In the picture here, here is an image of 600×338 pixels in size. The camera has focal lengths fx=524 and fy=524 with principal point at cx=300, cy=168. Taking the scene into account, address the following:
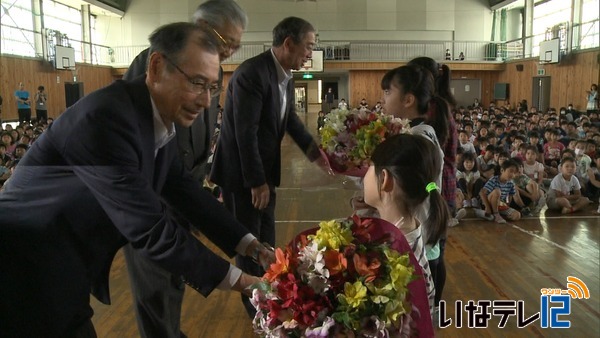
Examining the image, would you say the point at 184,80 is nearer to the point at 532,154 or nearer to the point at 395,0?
the point at 532,154

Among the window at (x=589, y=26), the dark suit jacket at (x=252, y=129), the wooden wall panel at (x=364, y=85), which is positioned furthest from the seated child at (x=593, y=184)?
the wooden wall panel at (x=364, y=85)

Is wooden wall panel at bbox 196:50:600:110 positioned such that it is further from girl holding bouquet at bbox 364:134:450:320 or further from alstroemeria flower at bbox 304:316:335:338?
alstroemeria flower at bbox 304:316:335:338

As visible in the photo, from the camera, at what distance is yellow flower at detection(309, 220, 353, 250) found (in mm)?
1091

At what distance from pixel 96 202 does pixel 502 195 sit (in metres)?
5.24

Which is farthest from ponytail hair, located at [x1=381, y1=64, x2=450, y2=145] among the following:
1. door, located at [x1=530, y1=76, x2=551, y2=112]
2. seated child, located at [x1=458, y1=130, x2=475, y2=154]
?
door, located at [x1=530, y1=76, x2=551, y2=112]

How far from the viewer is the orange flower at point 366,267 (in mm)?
1051

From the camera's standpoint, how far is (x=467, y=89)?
21188 mm

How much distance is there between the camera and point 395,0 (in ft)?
73.1

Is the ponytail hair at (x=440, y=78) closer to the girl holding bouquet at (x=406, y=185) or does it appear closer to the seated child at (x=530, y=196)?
the girl holding bouquet at (x=406, y=185)

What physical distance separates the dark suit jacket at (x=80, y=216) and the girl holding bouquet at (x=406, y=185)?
27.1 inches

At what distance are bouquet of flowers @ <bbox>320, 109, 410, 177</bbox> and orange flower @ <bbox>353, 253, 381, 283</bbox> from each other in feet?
4.14

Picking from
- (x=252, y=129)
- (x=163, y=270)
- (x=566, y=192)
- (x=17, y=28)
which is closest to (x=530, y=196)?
(x=566, y=192)

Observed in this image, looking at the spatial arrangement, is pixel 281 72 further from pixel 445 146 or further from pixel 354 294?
pixel 354 294

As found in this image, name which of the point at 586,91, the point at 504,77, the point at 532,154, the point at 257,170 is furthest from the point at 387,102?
the point at 504,77
